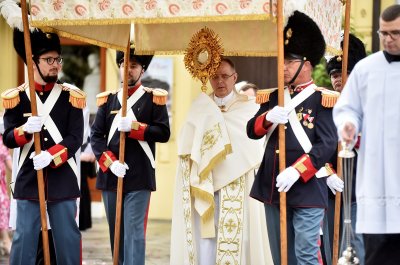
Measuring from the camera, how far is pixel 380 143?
6402 millimetres

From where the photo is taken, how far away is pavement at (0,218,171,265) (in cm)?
1184

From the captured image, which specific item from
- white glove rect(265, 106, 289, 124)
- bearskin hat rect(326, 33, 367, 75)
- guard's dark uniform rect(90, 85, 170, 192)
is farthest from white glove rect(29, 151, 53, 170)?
bearskin hat rect(326, 33, 367, 75)

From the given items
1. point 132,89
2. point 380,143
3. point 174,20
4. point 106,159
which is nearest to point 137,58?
point 132,89

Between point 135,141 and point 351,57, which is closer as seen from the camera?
point 135,141

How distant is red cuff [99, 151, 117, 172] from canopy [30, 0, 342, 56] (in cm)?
95

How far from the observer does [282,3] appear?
7652 mm

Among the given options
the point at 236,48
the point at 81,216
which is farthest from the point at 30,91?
the point at 81,216

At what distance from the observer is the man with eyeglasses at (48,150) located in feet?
27.6

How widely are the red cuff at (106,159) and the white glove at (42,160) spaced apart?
0.91 metres

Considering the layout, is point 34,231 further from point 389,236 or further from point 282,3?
point 389,236

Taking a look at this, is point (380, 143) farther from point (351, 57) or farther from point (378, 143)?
point (351, 57)

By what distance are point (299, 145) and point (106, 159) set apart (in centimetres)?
196

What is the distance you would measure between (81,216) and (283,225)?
719cm

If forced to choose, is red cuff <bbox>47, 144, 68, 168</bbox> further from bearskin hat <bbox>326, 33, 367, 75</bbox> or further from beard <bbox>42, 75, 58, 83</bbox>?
bearskin hat <bbox>326, 33, 367, 75</bbox>
